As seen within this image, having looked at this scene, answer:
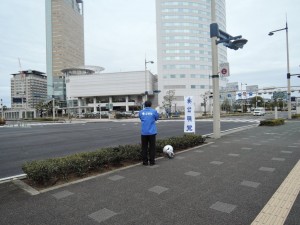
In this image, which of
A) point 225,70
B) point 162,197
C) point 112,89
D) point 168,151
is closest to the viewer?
point 162,197

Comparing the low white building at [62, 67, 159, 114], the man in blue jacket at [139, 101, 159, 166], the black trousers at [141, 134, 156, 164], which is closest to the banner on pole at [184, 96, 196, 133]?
the man in blue jacket at [139, 101, 159, 166]

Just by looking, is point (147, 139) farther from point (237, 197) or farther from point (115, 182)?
point (237, 197)

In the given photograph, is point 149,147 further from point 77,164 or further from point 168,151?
point 77,164

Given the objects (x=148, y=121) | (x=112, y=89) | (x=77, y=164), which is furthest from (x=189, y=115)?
(x=112, y=89)

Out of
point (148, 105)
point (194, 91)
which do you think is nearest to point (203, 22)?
point (194, 91)

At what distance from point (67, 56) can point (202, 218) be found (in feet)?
452

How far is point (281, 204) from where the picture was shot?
3.10 meters

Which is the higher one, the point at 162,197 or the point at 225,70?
the point at 225,70

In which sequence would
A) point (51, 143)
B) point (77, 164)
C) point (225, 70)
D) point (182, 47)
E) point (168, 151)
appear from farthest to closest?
1. point (182, 47)
2. point (51, 143)
3. point (225, 70)
4. point (168, 151)
5. point (77, 164)

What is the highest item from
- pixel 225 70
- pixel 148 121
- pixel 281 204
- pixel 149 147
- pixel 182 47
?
pixel 182 47

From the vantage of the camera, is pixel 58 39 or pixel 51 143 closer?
pixel 51 143

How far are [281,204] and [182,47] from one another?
7814cm

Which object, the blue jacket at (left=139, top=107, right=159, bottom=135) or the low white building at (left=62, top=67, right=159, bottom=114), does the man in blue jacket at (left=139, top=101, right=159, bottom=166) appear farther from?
the low white building at (left=62, top=67, right=159, bottom=114)

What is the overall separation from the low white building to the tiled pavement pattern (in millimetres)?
76808
